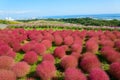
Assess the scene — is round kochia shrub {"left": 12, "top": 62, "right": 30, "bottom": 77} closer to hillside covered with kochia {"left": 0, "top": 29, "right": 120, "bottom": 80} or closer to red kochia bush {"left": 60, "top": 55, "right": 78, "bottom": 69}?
hillside covered with kochia {"left": 0, "top": 29, "right": 120, "bottom": 80}

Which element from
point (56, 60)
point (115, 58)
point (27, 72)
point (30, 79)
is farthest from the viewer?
point (56, 60)

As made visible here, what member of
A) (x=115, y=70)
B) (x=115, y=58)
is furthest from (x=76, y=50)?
(x=115, y=70)

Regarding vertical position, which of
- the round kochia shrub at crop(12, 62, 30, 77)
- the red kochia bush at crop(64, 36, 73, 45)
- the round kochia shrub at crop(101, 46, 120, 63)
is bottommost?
the round kochia shrub at crop(12, 62, 30, 77)

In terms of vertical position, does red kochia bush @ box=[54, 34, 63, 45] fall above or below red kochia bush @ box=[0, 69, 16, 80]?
above

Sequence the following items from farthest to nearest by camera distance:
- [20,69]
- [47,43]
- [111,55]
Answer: [47,43] < [111,55] < [20,69]

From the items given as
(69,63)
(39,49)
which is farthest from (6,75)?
(39,49)

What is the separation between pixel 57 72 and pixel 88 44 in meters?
3.46

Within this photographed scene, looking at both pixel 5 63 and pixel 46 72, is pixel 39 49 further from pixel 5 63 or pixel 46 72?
pixel 46 72

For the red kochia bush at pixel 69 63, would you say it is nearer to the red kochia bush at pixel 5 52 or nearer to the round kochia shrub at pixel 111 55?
the round kochia shrub at pixel 111 55

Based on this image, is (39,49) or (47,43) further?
(47,43)

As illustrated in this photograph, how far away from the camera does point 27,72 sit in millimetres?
9352

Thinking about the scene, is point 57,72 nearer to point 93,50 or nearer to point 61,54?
point 61,54

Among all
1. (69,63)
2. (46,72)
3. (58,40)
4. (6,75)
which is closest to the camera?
(6,75)

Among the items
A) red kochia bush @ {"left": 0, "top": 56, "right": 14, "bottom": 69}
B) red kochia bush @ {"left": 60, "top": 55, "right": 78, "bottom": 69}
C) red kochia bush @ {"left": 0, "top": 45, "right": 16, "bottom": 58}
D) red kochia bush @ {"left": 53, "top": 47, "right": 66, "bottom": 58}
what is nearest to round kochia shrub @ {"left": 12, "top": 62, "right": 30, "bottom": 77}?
red kochia bush @ {"left": 0, "top": 56, "right": 14, "bottom": 69}
